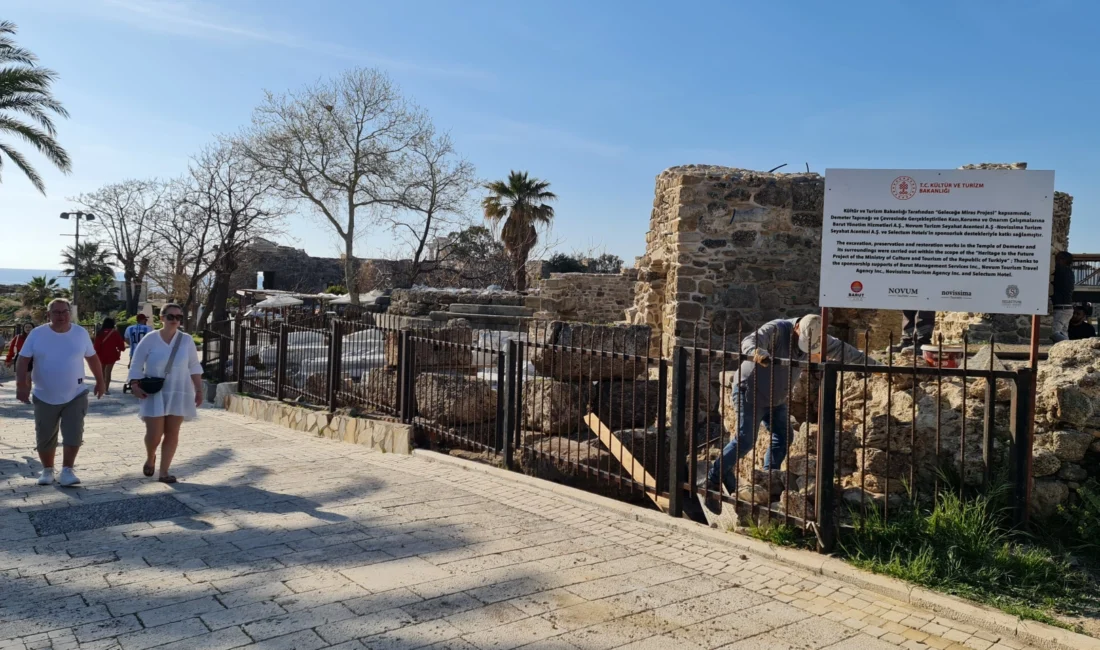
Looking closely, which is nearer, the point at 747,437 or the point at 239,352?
the point at 747,437

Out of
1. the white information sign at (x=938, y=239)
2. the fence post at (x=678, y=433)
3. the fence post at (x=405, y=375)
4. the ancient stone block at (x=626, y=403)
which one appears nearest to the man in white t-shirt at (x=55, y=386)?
the fence post at (x=405, y=375)

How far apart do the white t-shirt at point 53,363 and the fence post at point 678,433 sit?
4716mm

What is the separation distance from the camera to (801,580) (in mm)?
4559

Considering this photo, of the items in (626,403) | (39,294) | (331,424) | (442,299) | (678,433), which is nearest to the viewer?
(678,433)

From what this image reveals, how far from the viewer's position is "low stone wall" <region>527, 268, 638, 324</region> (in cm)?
2034

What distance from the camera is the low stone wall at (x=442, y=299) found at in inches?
864

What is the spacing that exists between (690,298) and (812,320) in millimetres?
4738

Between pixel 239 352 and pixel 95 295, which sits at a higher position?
pixel 95 295

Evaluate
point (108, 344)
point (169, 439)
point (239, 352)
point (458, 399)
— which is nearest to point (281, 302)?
point (108, 344)

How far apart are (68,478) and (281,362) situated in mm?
4523

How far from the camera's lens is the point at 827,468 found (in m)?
4.85

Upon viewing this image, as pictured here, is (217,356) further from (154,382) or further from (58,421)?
(154,382)

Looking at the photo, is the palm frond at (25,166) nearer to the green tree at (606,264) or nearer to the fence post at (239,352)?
the fence post at (239,352)

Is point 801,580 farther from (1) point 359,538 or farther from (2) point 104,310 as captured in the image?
(2) point 104,310
